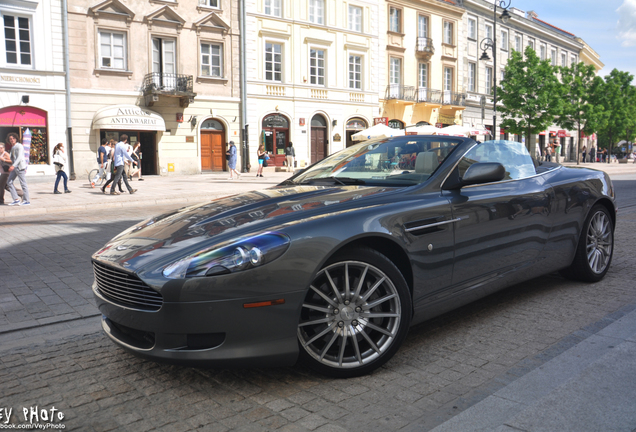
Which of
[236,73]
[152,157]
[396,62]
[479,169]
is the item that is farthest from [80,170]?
[479,169]

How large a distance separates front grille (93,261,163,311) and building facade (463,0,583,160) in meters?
36.6

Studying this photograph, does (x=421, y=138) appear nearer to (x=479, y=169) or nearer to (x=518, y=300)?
(x=479, y=169)

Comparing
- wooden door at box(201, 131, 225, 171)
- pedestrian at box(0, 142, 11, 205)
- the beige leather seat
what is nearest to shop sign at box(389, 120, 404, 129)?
wooden door at box(201, 131, 225, 171)

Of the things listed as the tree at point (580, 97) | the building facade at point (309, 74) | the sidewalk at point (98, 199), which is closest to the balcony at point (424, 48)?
the building facade at point (309, 74)

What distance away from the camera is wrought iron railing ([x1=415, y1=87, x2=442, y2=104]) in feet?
124

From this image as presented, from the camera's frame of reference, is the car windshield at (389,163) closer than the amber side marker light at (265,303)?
No

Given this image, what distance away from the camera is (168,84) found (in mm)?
26578

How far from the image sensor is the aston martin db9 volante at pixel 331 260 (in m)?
2.73

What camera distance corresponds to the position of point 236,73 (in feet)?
95.7

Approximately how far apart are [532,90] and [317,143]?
16.3 m

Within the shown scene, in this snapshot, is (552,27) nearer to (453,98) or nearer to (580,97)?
(580,97)

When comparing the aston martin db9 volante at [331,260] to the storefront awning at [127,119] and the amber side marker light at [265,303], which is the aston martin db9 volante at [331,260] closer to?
the amber side marker light at [265,303]

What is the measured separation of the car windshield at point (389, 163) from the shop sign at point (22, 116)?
22545 millimetres

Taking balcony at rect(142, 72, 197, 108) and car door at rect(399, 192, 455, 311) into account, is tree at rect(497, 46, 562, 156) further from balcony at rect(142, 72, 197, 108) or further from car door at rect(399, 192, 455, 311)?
car door at rect(399, 192, 455, 311)
